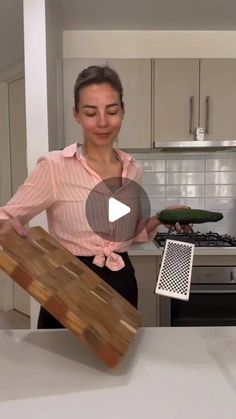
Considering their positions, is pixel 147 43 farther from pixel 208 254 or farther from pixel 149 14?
pixel 208 254

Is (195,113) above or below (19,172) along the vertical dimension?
above

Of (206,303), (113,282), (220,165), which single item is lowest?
(206,303)

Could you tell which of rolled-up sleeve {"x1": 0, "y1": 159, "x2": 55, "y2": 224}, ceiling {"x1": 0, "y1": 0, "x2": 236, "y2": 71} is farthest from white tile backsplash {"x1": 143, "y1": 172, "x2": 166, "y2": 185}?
rolled-up sleeve {"x1": 0, "y1": 159, "x2": 55, "y2": 224}

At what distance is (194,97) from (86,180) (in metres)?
1.40

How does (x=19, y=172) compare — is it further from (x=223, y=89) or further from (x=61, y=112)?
(x=223, y=89)

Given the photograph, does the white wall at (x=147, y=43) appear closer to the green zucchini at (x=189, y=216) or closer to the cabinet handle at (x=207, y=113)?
the cabinet handle at (x=207, y=113)

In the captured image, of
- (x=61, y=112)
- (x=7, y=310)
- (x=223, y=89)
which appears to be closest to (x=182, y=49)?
(x=223, y=89)

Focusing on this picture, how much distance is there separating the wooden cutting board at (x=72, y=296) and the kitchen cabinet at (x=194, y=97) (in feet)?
5.17

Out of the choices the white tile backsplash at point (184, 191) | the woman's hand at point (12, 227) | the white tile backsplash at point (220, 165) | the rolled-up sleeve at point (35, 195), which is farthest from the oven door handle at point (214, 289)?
the woman's hand at point (12, 227)

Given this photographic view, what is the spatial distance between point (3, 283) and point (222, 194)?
2045 mm

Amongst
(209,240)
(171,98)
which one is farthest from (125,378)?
(171,98)

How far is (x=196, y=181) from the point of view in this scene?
2.46m

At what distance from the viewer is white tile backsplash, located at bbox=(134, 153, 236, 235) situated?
2.45m

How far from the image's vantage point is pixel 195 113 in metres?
2.18
